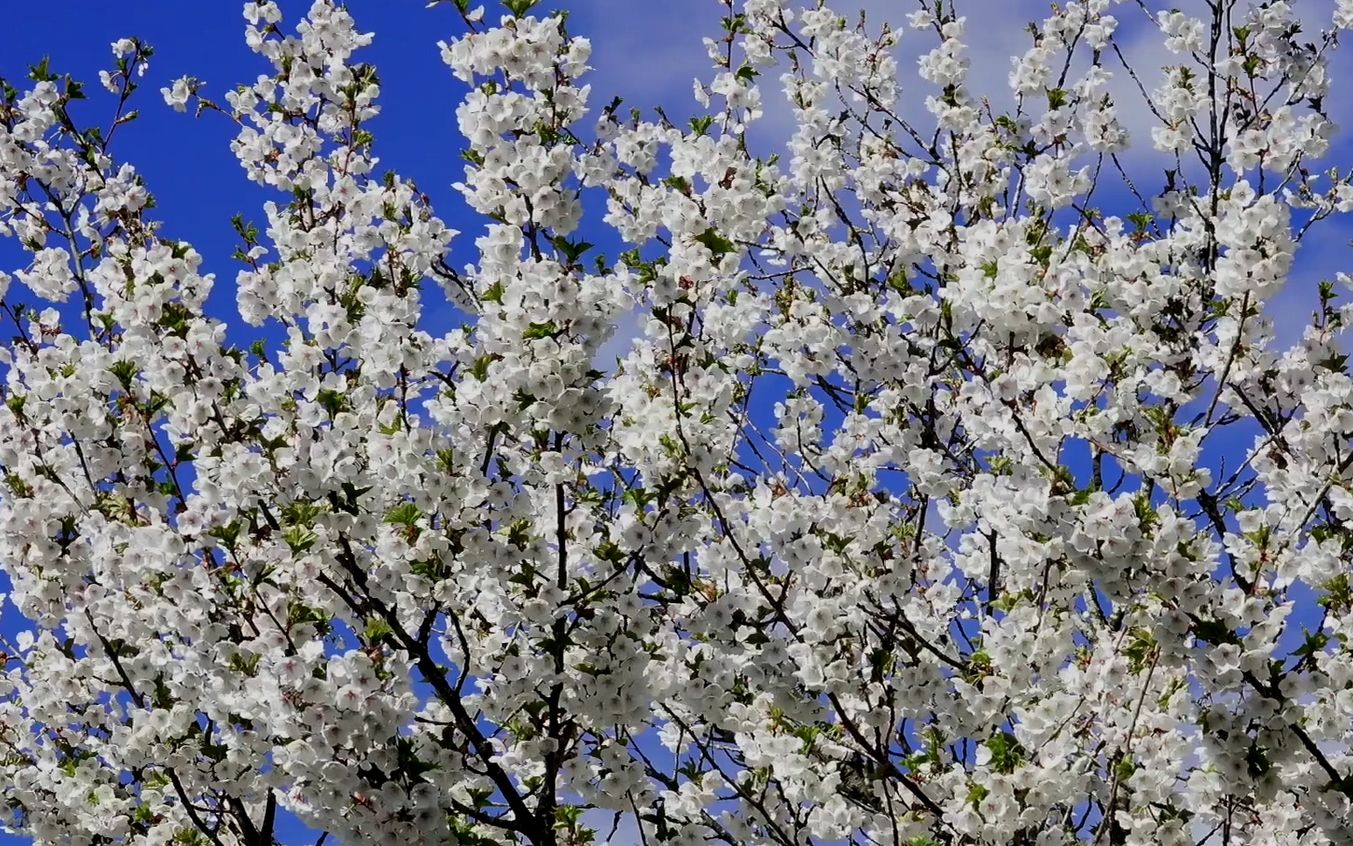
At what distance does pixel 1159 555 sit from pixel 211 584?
12.4 ft

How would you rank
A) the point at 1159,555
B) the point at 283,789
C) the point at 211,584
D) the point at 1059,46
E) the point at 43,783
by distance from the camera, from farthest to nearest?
1. the point at 1059,46
2. the point at 43,783
3. the point at 283,789
4. the point at 211,584
5. the point at 1159,555

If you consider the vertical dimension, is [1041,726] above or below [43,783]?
below

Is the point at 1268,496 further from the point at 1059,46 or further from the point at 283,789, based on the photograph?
the point at 283,789

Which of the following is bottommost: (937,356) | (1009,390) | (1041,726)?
(1041,726)

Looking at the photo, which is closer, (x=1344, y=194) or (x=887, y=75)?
(x=1344, y=194)

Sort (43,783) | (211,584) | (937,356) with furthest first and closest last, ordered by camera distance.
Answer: (937,356), (43,783), (211,584)

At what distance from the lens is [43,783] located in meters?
7.15

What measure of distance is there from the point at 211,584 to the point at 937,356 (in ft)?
12.5

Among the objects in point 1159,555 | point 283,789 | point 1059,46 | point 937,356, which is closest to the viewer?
point 1159,555

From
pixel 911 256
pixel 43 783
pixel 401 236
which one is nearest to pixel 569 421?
pixel 401 236

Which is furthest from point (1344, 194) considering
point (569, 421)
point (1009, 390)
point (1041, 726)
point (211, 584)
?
point (211, 584)

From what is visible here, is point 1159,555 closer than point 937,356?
Yes

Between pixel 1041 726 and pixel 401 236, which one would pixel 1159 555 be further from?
pixel 401 236

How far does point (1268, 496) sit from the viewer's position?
6559 mm
